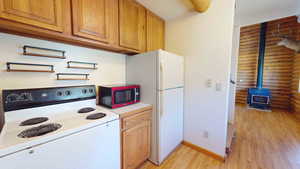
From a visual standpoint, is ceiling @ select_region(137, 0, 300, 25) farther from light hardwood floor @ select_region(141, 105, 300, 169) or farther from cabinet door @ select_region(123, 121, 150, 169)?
light hardwood floor @ select_region(141, 105, 300, 169)

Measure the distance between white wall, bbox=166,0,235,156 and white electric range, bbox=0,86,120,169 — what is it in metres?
1.36

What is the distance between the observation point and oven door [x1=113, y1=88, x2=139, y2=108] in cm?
146

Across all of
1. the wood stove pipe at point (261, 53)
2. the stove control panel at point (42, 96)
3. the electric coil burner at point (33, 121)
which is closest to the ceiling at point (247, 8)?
the stove control panel at point (42, 96)

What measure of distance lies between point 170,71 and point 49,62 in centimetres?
149

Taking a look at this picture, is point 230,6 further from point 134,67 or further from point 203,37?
point 134,67

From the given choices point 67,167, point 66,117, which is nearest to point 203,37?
point 66,117

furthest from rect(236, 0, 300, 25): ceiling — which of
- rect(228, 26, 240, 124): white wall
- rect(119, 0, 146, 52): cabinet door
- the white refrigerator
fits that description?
rect(119, 0, 146, 52): cabinet door

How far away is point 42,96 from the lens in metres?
1.17

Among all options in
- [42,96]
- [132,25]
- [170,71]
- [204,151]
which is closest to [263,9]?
[170,71]

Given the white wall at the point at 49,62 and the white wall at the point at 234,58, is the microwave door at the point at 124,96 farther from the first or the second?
the white wall at the point at 234,58

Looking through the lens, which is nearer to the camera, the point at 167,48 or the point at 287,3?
the point at 287,3

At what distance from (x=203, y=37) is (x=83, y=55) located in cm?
181

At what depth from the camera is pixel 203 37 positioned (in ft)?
5.98

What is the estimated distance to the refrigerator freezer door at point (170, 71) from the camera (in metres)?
1.55
